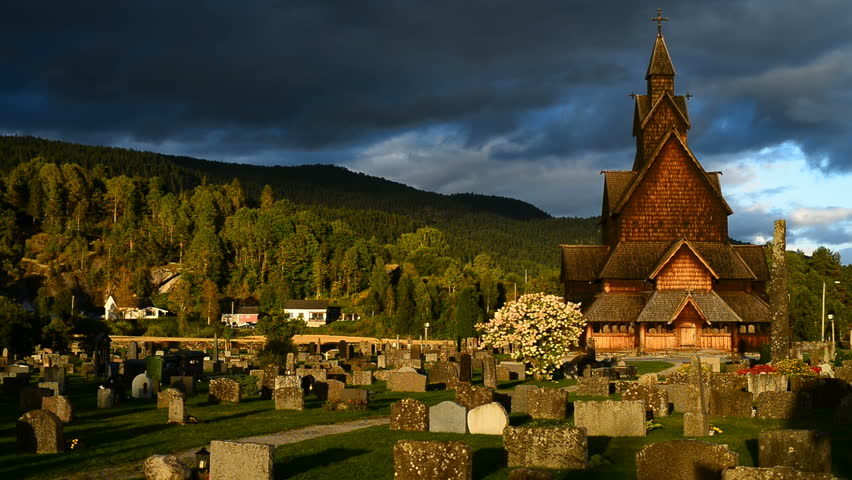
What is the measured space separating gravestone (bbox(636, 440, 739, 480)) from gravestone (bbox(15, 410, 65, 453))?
11556mm

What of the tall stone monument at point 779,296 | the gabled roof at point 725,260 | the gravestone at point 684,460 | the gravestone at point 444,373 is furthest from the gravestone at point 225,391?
the gabled roof at point 725,260

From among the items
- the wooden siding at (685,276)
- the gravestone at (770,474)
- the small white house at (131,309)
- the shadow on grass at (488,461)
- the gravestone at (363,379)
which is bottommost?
the shadow on grass at (488,461)

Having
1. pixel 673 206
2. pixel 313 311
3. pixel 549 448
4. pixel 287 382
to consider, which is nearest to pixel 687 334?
pixel 673 206

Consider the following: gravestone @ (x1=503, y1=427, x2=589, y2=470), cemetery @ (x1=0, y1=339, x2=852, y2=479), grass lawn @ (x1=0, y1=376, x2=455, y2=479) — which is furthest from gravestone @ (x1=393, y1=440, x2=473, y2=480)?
grass lawn @ (x1=0, y1=376, x2=455, y2=479)

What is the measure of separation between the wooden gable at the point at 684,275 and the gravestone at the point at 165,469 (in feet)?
174

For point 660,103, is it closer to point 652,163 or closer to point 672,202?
point 652,163

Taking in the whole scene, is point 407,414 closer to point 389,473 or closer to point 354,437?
point 354,437

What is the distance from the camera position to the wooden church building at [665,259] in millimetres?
62938

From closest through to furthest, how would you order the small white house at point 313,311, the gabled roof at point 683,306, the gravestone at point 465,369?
the gravestone at point 465,369 < the gabled roof at point 683,306 < the small white house at point 313,311

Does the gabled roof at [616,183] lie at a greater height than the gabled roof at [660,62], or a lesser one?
lesser

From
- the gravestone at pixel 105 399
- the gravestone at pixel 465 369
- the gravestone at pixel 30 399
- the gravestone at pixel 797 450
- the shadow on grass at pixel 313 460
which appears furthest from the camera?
the gravestone at pixel 465 369

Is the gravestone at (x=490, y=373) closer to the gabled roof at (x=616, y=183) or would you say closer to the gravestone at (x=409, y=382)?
the gravestone at (x=409, y=382)

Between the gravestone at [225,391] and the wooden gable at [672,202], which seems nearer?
the gravestone at [225,391]

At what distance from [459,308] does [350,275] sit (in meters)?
46.9
